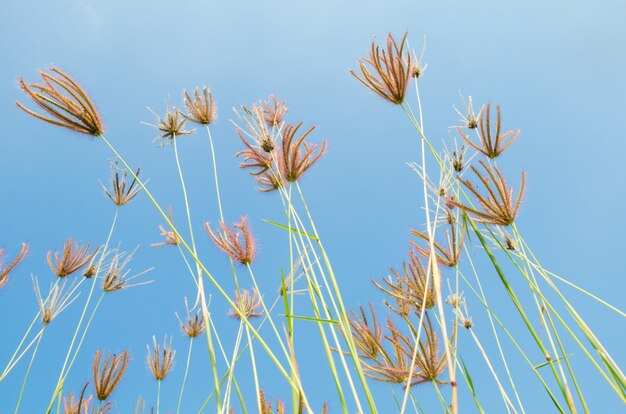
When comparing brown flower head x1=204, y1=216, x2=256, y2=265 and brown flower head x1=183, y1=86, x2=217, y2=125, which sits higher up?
brown flower head x1=183, y1=86, x2=217, y2=125

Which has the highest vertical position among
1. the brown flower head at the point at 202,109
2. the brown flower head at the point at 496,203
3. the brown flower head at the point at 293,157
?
the brown flower head at the point at 202,109

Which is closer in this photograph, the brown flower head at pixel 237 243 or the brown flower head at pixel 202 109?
the brown flower head at pixel 237 243

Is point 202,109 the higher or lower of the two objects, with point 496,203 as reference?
higher

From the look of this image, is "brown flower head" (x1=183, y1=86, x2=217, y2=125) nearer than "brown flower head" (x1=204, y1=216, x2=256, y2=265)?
No

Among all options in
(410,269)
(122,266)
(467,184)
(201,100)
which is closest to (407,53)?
(467,184)

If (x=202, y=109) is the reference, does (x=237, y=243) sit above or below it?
below

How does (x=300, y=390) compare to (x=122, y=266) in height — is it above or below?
below

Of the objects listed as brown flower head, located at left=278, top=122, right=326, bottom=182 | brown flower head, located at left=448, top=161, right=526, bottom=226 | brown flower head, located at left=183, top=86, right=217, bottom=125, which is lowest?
brown flower head, located at left=448, top=161, right=526, bottom=226

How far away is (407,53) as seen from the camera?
2.30 metres

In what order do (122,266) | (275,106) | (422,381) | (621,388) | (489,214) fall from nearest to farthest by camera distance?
(621,388) < (489,214) < (422,381) < (275,106) < (122,266)

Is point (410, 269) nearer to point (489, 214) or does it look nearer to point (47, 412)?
point (489, 214)

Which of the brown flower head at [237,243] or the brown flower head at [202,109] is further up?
the brown flower head at [202,109]

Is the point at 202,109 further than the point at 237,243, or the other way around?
the point at 202,109

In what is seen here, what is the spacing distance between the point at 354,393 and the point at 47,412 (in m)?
1.59
